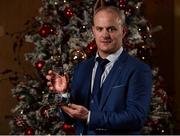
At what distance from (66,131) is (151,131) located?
30.9 inches

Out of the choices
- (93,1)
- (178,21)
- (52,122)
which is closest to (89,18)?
(93,1)

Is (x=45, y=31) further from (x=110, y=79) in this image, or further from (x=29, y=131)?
(x=110, y=79)

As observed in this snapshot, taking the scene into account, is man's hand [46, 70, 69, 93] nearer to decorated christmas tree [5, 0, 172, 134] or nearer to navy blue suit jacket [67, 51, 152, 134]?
navy blue suit jacket [67, 51, 152, 134]

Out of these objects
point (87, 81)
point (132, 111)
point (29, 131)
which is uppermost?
point (87, 81)

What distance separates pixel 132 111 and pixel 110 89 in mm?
125

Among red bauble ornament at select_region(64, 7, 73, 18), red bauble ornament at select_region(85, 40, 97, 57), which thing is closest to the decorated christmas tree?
red bauble ornament at select_region(64, 7, 73, 18)

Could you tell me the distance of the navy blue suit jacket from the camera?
5.09ft

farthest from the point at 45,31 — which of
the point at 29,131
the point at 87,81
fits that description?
the point at 87,81

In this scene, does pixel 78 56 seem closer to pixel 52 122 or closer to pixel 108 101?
pixel 52 122

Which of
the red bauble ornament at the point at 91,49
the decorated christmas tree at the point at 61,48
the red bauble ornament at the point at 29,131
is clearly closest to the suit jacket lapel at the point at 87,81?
the red bauble ornament at the point at 91,49

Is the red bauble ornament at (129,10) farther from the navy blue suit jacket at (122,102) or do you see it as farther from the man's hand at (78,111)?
the man's hand at (78,111)

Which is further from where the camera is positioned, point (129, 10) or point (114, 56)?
point (129, 10)

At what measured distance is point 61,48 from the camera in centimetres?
341

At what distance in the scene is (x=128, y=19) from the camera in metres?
3.46
